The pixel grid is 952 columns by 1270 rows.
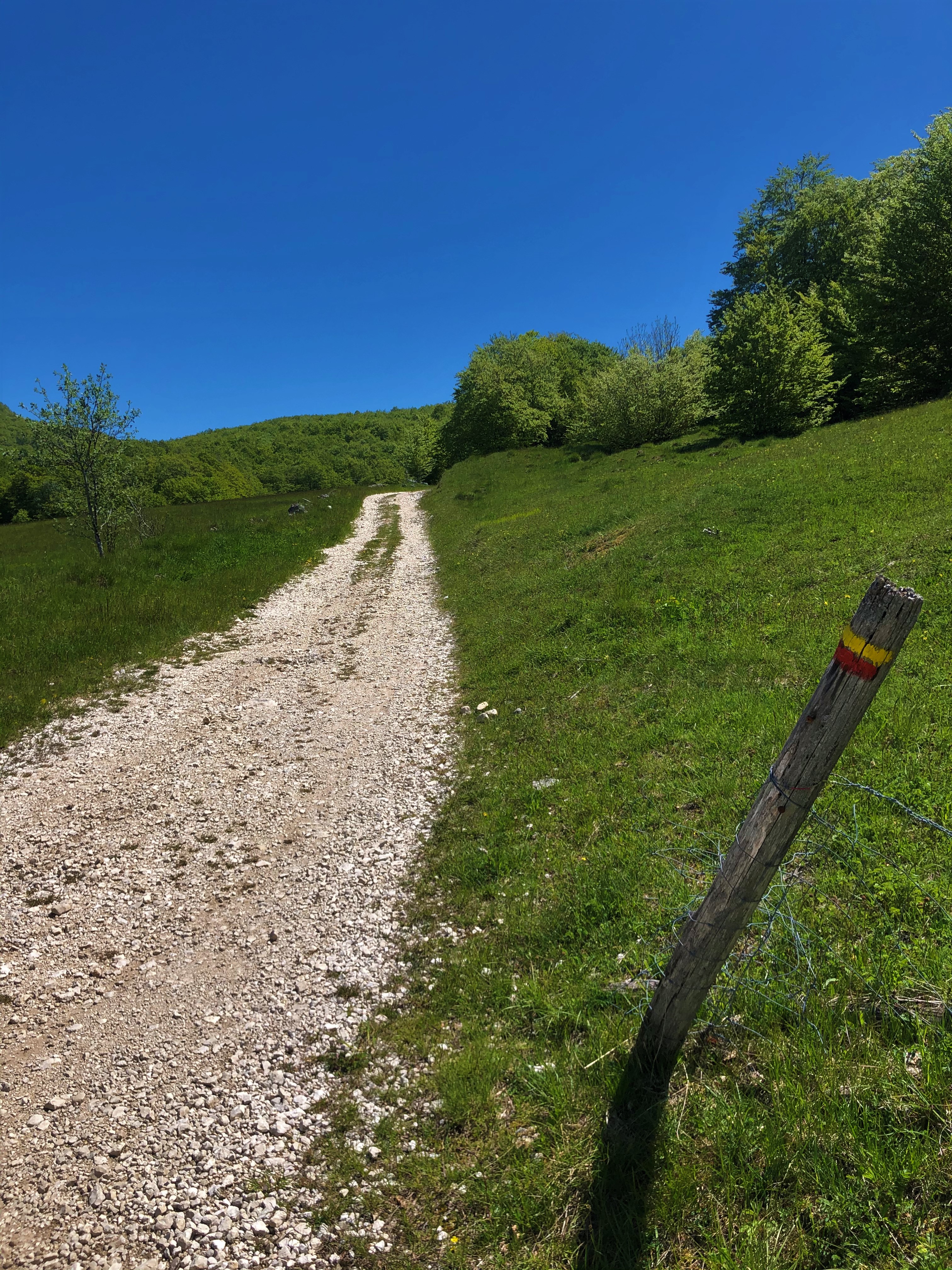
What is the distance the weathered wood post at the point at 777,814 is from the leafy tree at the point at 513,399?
60.8m

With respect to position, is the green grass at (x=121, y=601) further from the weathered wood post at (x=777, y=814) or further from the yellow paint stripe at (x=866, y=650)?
the yellow paint stripe at (x=866, y=650)

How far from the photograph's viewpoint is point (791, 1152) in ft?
10.6

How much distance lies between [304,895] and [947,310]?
3999 cm

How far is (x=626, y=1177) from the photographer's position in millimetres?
3434

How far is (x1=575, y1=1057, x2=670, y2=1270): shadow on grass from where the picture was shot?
3.14 meters

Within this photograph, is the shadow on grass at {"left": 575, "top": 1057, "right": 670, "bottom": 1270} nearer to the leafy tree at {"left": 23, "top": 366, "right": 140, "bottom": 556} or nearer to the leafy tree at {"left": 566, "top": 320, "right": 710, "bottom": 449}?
the leafy tree at {"left": 23, "top": 366, "right": 140, "bottom": 556}

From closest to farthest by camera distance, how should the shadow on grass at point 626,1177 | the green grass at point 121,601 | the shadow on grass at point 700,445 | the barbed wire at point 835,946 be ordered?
the shadow on grass at point 626,1177 → the barbed wire at point 835,946 → the green grass at point 121,601 → the shadow on grass at point 700,445

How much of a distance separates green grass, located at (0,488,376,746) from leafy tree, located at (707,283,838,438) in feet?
89.4

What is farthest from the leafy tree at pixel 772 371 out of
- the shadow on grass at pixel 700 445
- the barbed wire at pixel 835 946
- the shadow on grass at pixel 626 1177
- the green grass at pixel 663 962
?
the shadow on grass at pixel 626 1177

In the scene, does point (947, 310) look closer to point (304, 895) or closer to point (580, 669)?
point (580, 669)

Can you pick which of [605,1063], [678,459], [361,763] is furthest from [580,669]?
[678,459]

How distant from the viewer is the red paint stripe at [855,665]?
8.77ft

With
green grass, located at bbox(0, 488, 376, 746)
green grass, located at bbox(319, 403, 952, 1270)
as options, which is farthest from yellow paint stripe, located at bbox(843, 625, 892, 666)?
green grass, located at bbox(0, 488, 376, 746)

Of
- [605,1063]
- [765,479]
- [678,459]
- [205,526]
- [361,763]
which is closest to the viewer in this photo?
[605,1063]
